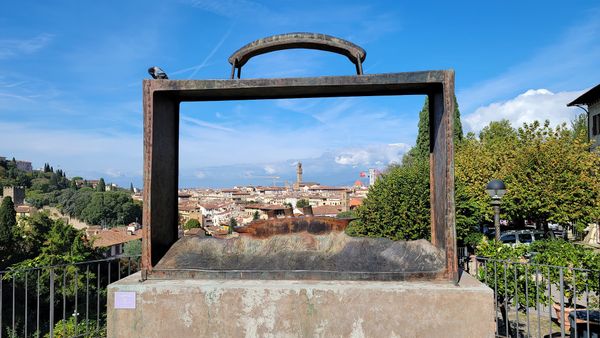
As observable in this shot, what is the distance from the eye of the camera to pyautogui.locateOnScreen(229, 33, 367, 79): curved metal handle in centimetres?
327

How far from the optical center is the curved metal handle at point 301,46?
3.27m

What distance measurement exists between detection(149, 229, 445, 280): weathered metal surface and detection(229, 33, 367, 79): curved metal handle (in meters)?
1.40

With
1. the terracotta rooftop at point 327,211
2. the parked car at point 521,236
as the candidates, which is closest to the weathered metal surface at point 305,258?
the parked car at point 521,236

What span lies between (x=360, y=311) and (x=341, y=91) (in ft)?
5.64

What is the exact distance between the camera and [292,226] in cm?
342

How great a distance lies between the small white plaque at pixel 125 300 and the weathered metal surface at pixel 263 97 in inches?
7.8

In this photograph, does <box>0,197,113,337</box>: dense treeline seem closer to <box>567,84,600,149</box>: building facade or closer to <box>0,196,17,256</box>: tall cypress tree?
<box>0,196,17,256</box>: tall cypress tree

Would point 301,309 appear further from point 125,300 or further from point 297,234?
point 125,300

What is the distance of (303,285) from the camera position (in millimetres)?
2826

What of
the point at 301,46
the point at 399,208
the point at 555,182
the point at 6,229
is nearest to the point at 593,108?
the point at 555,182

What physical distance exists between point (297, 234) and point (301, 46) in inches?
61.9

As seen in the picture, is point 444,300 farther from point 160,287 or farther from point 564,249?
point 564,249

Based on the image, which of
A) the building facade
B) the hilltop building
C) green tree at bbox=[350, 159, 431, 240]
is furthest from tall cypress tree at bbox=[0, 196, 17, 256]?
the hilltop building

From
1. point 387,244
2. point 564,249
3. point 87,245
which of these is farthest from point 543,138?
point 87,245
